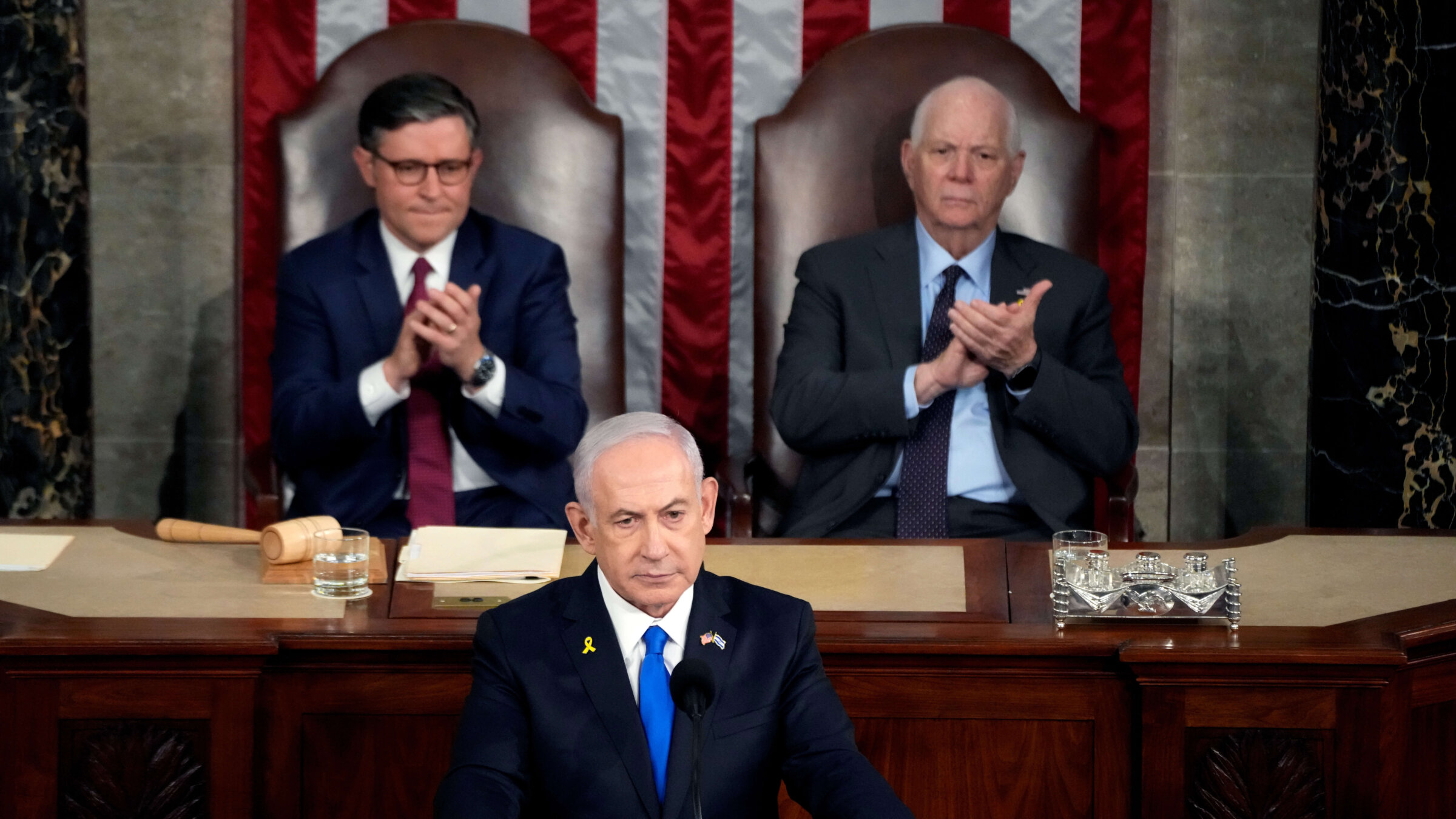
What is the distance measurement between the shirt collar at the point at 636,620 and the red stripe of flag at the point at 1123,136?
2423mm

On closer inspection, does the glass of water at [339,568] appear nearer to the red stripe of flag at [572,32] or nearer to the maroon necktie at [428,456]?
the maroon necktie at [428,456]

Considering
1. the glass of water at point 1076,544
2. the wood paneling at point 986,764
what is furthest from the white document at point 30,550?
the glass of water at point 1076,544

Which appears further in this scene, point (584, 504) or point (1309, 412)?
point (1309, 412)

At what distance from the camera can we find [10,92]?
412 centimetres

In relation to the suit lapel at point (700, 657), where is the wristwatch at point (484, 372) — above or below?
above

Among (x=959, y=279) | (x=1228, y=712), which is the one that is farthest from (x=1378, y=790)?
(x=959, y=279)

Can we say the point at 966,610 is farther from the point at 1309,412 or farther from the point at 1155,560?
the point at 1309,412

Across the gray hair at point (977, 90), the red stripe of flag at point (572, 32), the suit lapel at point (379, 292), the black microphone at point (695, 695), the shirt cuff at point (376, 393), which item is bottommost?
the black microphone at point (695, 695)

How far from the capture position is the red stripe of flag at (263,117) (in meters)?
4.32

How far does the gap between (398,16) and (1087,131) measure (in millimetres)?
1798

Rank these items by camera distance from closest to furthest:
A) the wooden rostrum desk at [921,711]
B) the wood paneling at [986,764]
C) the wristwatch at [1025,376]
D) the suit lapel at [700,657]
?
the suit lapel at [700,657] → the wooden rostrum desk at [921,711] → the wood paneling at [986,764] → the wristwatch at [1025,376]

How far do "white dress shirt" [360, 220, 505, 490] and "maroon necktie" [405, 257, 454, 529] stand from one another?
3 centimetres

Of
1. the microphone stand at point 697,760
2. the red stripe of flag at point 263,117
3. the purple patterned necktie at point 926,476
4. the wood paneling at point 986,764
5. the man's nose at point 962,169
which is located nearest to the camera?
the microphone stand at point 697,760

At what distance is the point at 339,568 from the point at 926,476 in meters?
1.47
